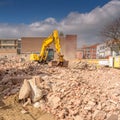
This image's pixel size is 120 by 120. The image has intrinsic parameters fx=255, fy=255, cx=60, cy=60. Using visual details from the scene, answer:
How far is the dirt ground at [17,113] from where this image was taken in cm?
724

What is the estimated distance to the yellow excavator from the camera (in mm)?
20272

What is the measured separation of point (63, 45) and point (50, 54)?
2685 cm

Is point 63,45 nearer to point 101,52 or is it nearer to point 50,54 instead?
point 101,52

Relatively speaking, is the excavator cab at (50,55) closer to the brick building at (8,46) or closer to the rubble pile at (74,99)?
the rubble pile at (74,99)

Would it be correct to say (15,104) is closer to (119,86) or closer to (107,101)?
(107,101)

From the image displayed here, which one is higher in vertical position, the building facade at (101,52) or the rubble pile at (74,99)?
the building facade at (101,52)

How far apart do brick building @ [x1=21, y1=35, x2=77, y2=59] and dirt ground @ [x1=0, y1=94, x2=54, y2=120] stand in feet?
133

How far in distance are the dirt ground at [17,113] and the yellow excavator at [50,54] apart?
11.9 m

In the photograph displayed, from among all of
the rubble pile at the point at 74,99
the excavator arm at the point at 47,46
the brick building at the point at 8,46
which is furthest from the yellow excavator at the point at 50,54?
the brick building at the point at 8,46

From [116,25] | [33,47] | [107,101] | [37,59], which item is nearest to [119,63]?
[37,59]

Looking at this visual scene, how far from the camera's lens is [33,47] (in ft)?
172

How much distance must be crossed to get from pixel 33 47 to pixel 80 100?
147 ft

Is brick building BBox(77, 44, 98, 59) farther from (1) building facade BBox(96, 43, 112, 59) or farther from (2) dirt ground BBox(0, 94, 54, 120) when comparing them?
(2) dirt ground BBox(0, 94, 54, 120)

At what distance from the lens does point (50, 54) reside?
2355 cm
